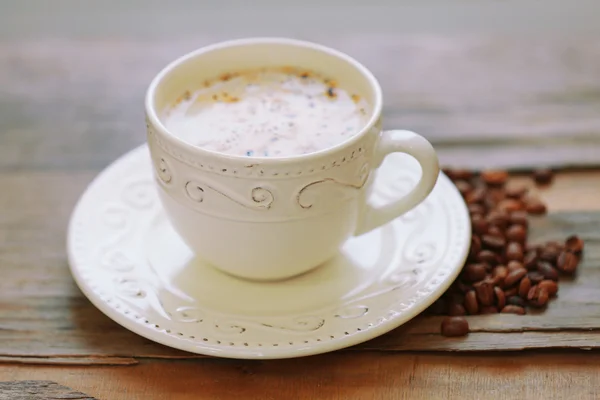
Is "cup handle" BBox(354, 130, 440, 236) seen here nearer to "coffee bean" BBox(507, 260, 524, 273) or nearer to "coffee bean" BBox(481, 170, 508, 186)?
"coffee bean" BBox(507, 260, 524, 273)

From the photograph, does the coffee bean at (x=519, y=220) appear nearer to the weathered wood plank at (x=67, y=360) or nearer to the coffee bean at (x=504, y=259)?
the coffee bean at (x=504, y=259)

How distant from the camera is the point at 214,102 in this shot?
1.11 metres

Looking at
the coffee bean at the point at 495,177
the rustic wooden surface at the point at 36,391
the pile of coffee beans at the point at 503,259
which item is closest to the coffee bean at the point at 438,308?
the pile of coffee beans at the point at 503,259

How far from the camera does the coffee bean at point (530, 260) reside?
1.16m

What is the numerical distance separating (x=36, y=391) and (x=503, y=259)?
658 mm

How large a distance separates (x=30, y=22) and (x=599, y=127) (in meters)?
1.82

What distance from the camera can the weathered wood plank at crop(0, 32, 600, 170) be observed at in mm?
1440

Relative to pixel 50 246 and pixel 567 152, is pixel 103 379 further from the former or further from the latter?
pixel 567 152

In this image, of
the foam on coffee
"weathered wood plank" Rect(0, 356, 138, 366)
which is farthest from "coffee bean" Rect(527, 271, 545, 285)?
"weathered wood plank" Rect(0, 356, 138, 366)

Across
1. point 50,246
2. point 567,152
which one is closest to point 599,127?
point 567,152

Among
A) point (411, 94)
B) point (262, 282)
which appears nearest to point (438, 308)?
point (262, 282)

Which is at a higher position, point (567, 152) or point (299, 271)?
point (299, 271)

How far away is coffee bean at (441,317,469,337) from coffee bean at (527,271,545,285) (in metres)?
0.15

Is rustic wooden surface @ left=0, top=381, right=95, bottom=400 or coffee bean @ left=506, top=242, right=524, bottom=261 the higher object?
rustic wooden surface @ left=0, top=381, right=95, bottom=400
